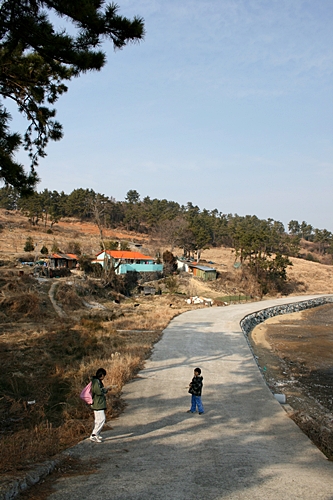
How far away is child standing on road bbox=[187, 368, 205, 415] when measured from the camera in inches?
374

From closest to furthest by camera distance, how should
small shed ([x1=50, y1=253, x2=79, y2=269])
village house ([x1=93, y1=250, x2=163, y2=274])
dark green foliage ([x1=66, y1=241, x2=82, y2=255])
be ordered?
small shed ([x1=50, y1=253, x2=79, y2=269])
village house ([x1=93, y1=250, x2=163, y2=274])
dark green foliage ([x1=66, y1=241, x2=82, y2=255])

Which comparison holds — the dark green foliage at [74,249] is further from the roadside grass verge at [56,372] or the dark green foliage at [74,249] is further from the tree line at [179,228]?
the roadside grass verge at [56,372]

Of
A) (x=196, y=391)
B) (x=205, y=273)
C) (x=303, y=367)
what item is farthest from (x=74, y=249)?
(x=196, y=391)

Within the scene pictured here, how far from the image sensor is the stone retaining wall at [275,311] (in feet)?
101

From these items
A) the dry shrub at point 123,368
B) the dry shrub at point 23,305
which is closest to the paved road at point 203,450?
the dry shrub at point 123,368

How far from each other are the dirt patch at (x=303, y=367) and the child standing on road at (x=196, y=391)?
235 centimetres

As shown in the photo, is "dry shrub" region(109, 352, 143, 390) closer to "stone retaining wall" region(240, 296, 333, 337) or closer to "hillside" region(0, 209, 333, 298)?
"stone retaining wall" region(240, 296, 333, 337)

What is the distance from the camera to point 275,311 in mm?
42031

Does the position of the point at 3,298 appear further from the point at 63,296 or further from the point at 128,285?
the point at 128,285

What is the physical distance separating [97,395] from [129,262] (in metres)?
46.2

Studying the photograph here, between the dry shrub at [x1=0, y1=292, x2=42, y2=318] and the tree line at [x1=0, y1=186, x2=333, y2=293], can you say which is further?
the tree line at [x1=0, y1=186, x2=333, y2=293]

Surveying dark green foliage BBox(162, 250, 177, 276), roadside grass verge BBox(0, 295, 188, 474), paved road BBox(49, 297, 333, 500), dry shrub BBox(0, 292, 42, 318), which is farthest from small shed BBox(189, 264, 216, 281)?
paved road BBox(49, 297, 333, 500)

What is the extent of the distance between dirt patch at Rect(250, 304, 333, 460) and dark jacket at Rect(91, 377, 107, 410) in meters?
4.38

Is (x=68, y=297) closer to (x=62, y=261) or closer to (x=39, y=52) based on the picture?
(x=62, y=261)
